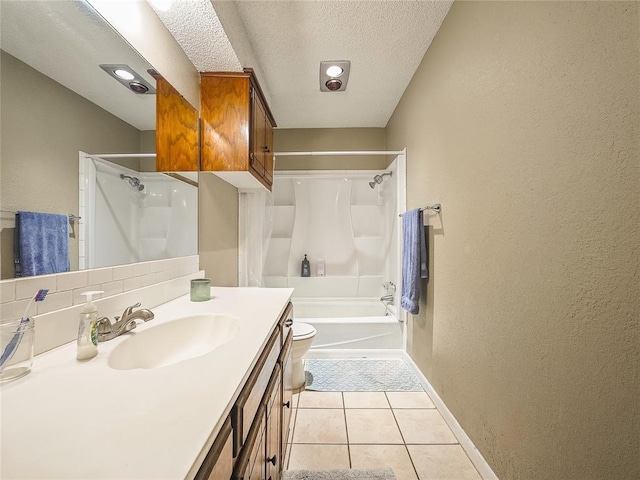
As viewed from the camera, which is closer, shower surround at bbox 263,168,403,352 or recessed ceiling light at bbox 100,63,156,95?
recessed ceiling light at bbox 100,63,156,95

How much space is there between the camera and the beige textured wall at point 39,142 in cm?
70

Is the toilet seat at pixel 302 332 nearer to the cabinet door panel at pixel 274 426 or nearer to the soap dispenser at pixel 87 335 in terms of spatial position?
the cabinet door panel at pixel 274 426

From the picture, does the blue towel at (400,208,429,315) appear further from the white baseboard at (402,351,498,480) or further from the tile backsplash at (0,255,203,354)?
the tile backsplash at (0,255,203,354)

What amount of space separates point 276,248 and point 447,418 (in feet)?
8.19

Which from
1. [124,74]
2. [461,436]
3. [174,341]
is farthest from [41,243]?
[461,436]

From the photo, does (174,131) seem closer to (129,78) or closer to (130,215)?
(129,78)

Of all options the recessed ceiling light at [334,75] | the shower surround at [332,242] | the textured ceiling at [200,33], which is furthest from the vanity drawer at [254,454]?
the shower surround at [332,242]

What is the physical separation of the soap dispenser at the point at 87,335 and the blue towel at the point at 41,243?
18cm

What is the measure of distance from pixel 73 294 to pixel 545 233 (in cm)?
159

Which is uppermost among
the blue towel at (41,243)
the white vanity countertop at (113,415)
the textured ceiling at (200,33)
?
the textured ceiling at (200,33)

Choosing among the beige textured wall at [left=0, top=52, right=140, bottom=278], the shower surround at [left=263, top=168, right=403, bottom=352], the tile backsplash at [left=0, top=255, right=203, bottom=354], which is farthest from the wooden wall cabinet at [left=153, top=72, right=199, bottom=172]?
the shower surround at [left=263, top=168, right=403, bottom=352]

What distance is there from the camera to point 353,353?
259 cm

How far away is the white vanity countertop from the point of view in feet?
1.31

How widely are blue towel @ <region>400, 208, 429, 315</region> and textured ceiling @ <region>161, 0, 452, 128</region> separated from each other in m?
1.14
